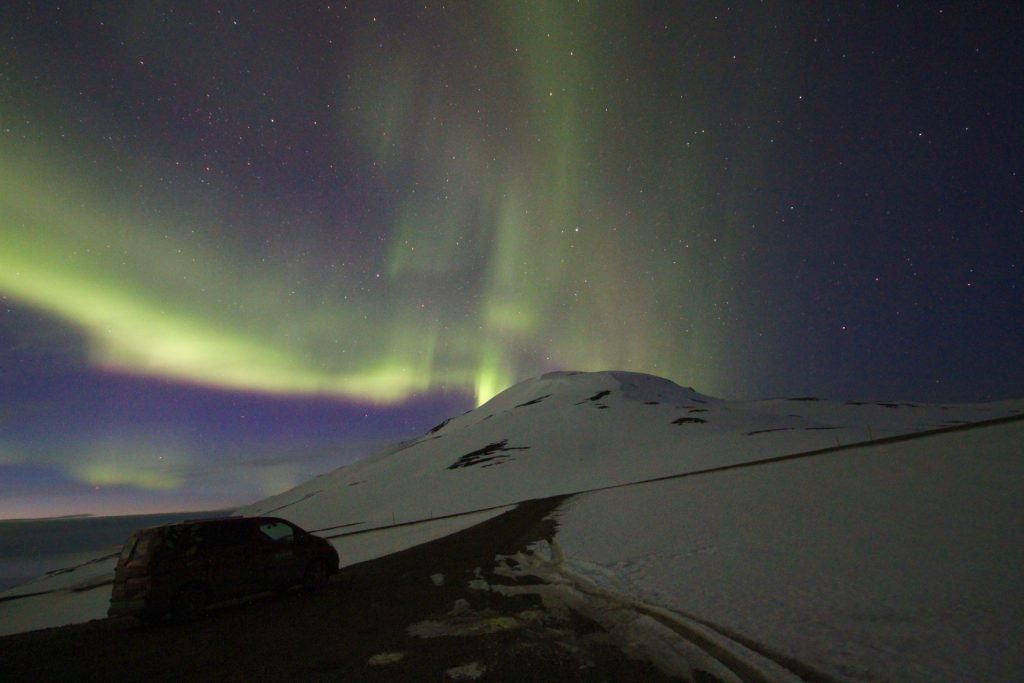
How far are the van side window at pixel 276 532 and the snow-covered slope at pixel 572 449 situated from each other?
119ft

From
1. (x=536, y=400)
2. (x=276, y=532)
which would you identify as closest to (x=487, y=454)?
(x=536, y=400)

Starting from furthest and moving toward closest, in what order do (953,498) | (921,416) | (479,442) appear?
1. (921,416)
2. (479,442)
3. (953,498)

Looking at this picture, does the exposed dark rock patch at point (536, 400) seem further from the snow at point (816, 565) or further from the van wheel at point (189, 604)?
the van wheel at point (189, 604)

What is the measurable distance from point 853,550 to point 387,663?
32.0 feet

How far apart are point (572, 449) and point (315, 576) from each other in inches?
2811

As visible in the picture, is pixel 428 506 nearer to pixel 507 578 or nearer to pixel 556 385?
pixel 507 578

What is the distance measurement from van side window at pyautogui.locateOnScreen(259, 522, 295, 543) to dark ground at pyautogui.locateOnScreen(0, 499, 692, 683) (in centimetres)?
132

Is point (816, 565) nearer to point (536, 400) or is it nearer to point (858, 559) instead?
point (858, 559)

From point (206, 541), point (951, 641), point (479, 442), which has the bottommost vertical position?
point (951, 641)

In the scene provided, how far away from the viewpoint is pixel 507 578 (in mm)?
11688

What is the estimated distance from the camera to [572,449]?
81188 mm

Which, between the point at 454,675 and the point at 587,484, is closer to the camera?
the point at 454,675

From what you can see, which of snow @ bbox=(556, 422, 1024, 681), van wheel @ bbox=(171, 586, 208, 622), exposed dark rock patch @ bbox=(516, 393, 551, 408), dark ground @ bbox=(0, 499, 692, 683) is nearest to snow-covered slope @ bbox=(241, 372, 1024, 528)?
exposed dark rock patch @ bbox=(516, 393, 551, 408)

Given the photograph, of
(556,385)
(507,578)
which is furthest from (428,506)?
(556,385)
